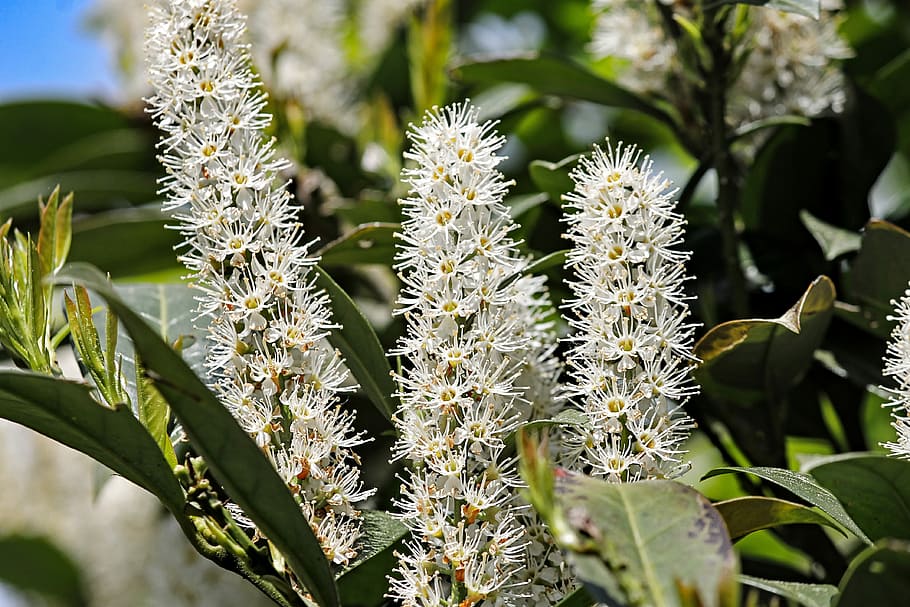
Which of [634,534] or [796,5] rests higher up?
[796,5]

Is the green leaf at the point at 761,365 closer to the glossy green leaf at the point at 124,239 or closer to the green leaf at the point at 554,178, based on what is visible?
the green leaf at the point at 554,178

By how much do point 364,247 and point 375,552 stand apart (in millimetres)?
498

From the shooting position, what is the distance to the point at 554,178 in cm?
142

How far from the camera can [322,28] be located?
105 inches

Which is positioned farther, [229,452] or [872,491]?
[872,491]

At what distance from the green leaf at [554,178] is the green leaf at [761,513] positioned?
Answer: 0.54 m

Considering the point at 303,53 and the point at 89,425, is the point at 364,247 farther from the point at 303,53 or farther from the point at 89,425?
the point at 303,53

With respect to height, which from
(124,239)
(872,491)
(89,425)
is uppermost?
(124,239)

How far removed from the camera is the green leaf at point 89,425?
0.94 meters

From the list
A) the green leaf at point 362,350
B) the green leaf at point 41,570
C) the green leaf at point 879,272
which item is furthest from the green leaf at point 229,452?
the green leaf at point 41,570

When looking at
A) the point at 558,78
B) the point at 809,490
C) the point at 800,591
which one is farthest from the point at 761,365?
the point at 558,78

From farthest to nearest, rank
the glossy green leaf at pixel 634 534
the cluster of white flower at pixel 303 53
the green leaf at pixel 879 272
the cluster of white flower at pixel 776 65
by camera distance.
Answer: the cluster of white flower at pixel 303 53, the cluster of white flower at pixel 776 65, the green leaf at pixel 879 272, the glossy green leaf at pixel 634 534

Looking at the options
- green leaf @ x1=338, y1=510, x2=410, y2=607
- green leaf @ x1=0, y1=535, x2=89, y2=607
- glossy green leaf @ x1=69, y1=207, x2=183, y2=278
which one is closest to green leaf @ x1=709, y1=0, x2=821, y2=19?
green leaf @ x1=338, y1=510, x2=410, y2=607

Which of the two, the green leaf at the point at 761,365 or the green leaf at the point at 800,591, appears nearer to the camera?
the green leaf at the point at 800,591
